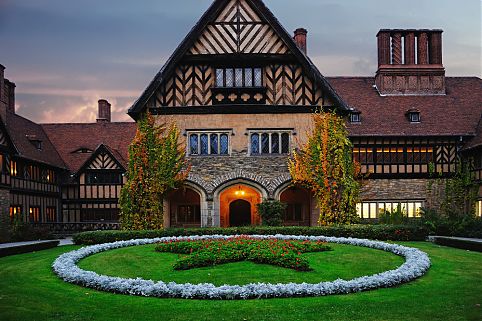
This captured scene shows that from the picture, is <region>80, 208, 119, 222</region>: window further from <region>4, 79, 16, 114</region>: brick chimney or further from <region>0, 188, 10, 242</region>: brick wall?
<region>4, 79, 16, 114</region>: brick chimney

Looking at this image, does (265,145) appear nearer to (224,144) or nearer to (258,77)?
(224,144)

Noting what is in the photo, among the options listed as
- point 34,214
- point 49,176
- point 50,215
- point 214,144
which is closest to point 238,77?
point 214,144

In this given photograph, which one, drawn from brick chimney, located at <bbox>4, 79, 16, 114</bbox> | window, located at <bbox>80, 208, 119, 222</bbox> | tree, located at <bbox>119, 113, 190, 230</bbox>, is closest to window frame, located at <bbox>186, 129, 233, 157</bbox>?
tree, located at <bbox>119, 113, 190, 230</bbox>

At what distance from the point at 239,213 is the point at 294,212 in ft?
11.3

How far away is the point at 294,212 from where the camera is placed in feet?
96.5

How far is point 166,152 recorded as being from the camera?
25.3 meters

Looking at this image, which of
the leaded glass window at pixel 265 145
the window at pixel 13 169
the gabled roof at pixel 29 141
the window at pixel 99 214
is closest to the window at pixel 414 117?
the leaded glass window at pixel 265 145

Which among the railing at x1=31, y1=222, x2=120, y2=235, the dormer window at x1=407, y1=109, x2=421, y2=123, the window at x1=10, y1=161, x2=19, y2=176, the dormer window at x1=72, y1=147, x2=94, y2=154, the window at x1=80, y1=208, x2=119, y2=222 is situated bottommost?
the railing at x1=31, y1=222, x2=120, y2=235

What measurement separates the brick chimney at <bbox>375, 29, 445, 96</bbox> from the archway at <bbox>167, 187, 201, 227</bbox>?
15.6m

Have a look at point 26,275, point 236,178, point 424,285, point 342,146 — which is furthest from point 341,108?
point 26,275

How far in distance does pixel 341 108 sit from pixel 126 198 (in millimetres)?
12334

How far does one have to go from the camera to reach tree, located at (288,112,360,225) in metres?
25.1

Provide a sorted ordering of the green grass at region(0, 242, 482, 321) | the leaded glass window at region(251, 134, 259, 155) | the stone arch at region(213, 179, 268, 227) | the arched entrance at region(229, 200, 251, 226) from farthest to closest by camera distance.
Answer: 1. the arched entrance at region(229, 200, 251, 226)
2. the leaded glass window at region(251, 134, 259, 155)
3. the stone arch at region(213, 179, 268, 227)
4. the green grass at region(0, 242, 482, 321)

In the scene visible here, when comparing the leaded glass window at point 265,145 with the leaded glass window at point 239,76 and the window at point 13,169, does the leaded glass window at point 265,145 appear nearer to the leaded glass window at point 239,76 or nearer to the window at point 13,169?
the leaded glass window at point 239,76
